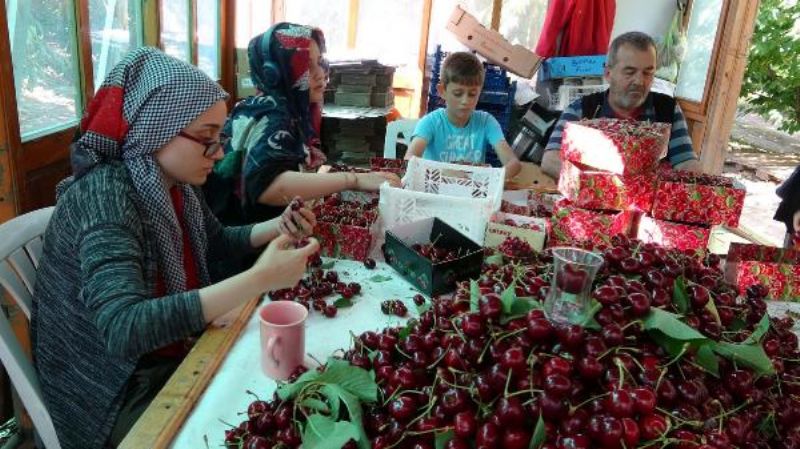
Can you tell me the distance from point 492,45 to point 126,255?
166 inches

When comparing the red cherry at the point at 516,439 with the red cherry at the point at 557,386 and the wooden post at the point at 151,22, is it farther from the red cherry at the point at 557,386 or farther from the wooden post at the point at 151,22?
the wooden post at the point at 151,22

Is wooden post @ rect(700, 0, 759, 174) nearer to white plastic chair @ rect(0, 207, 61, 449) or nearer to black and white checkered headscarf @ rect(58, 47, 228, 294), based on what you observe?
black and white checkered headscarf @ rect(58, 47, 228, 294)

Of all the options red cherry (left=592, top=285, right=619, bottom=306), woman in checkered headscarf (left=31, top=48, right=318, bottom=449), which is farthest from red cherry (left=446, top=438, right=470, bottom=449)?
woman in checkered headscarf (left=31, top=48, right=318, bottom=449)

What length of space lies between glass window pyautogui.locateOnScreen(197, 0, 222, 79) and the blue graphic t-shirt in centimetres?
205

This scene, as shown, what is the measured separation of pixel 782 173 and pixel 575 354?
777 cm

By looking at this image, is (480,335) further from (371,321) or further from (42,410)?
(42,410)

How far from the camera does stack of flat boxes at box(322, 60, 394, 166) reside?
509cm

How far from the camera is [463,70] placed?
285 cm

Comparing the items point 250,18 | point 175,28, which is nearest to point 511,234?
point 175,28

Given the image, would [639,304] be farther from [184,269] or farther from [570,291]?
[184,269]

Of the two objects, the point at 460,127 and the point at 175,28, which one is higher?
the point at 175,28

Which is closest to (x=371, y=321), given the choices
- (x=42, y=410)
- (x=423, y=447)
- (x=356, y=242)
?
(x=356, y=242)

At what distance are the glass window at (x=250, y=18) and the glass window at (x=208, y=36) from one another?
249mm

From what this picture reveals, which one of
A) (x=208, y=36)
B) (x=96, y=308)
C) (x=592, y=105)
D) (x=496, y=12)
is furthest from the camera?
(x=496, y=12)
